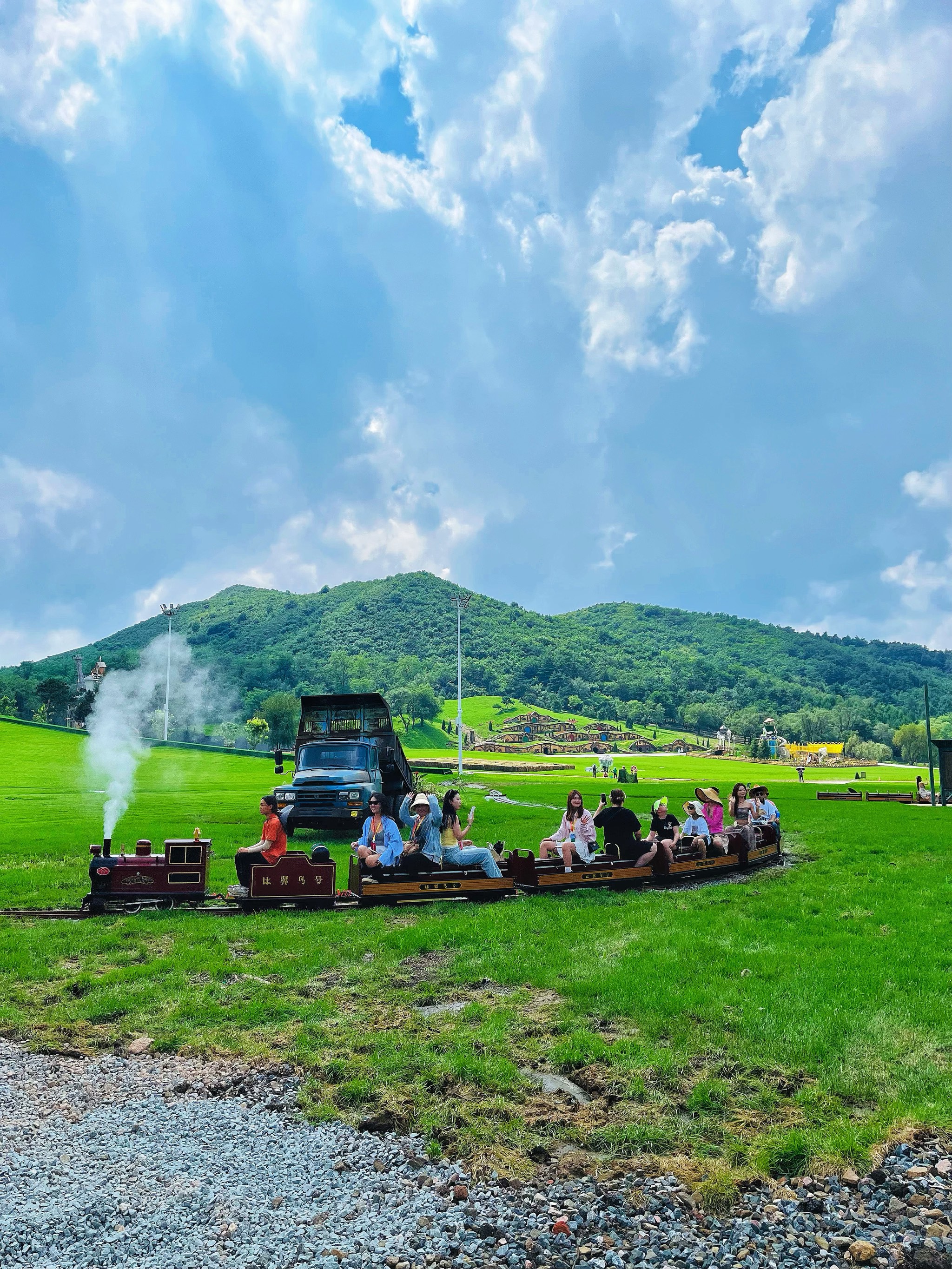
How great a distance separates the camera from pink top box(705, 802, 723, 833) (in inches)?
617

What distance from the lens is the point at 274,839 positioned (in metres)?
12.6

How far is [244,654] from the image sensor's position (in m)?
194

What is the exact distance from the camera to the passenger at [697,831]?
1455 centimetres

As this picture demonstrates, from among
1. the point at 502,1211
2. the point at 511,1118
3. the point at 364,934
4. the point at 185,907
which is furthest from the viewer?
the point at 185,907

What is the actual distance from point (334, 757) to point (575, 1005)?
1432 cm

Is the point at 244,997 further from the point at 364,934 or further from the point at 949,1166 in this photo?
the point at 949,1166

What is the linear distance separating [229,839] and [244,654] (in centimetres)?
18128

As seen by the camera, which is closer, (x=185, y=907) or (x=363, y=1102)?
(x=363, y=1102)

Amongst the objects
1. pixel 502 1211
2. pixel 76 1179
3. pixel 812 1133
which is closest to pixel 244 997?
pixel 76 1179

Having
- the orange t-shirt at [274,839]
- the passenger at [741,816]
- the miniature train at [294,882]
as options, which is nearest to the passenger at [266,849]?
the orange t-shirt at [274,839]

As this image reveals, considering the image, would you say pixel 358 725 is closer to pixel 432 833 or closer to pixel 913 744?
pixel 432 833

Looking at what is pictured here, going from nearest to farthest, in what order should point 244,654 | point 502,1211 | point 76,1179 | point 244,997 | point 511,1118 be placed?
point 502,1211, point 76,1179, point 511,1118, point 244,997, point 244,654

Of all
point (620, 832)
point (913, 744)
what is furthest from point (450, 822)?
point (913, 744)

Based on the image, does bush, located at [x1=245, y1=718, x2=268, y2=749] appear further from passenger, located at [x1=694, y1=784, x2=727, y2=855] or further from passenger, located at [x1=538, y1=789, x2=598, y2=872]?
passenger, located at [x1=538, y1=789, x2=598, y2=872]
